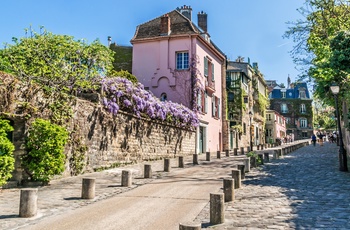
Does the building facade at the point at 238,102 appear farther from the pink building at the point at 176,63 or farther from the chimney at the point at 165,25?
the chimney at the point at 165,25

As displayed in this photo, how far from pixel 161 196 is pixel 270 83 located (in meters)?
78.9

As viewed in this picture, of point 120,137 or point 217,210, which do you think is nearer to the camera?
point 217,210

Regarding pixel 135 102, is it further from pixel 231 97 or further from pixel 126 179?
pixel 231 97

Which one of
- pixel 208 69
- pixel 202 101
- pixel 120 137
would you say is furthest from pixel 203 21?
pixel 120 137

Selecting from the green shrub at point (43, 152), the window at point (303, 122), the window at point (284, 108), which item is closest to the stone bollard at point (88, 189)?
the green shrub at point (43, 152)

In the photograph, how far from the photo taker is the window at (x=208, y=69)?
Result: 27761mm

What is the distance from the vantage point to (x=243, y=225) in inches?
230

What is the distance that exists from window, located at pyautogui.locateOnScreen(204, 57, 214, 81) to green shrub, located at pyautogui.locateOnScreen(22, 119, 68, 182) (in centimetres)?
1919

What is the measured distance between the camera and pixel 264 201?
7820 millimetres

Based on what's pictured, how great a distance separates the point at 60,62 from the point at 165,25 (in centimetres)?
1436

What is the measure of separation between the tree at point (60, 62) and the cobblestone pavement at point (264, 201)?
407 cm

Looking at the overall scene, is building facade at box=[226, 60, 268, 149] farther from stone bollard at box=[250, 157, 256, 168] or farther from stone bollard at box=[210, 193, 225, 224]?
stone bollard at box=[210, 193, 225, 224]

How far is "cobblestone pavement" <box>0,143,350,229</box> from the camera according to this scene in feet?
19.7

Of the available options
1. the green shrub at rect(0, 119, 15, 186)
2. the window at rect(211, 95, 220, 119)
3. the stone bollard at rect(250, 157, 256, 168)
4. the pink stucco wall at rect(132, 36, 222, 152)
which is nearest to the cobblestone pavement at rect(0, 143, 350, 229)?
the green shrub at rect(0, 119, 15, 186)
